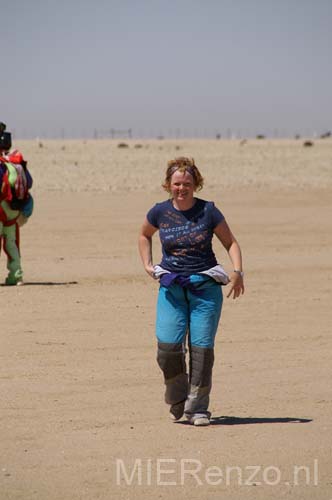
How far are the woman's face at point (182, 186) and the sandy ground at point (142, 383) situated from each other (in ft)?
4.82

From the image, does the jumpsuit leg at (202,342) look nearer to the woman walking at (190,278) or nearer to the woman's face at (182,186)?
the woman walking at (190,278)

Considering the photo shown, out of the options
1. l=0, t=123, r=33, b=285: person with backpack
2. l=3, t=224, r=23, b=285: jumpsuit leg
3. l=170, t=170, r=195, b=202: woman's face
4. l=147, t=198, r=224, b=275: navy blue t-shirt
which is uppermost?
l=170, t=170, r=195, b=202: woman's face

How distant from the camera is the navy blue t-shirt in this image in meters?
8.19

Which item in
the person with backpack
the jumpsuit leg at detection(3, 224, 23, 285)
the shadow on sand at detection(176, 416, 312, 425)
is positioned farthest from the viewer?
the jumpsuit leg at detection(3, 224, 23, 285)

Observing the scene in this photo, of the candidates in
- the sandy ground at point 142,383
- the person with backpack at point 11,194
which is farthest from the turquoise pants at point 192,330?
the person with backpack at point 11,194

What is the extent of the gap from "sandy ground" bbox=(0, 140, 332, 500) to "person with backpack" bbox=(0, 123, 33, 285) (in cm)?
61

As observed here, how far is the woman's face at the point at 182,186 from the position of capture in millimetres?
8164

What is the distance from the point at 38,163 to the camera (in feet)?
142

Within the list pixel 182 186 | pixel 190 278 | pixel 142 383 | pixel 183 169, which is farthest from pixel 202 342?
pixel 142 383

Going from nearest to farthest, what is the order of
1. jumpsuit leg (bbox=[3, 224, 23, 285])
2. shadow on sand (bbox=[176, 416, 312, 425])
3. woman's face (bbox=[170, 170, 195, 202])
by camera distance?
woman's face (bbox=[170, 170, 195, 202]) → shadow on sand (bbox=[176, 416, 312, 425]) → jumpsuit leg (bbox=[3, 224, 23, 285])

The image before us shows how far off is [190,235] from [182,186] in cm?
31

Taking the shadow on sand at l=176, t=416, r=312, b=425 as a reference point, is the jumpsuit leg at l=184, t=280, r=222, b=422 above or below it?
above

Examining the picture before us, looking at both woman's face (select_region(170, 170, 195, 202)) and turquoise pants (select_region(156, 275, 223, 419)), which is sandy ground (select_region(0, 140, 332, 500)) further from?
woman's face (select_region(170, 170, 195, 202))

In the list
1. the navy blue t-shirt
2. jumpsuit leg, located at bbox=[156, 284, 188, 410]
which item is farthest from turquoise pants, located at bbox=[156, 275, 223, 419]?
the navy blue t-shirt
